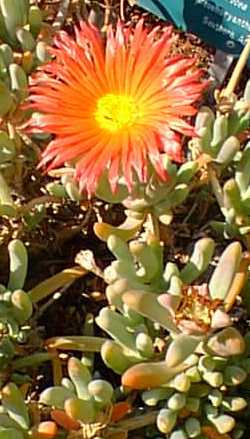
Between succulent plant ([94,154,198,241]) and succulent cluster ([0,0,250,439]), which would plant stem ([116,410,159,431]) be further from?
succulent plant ([94,154,198,241])

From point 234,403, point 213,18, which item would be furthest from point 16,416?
point 213,18

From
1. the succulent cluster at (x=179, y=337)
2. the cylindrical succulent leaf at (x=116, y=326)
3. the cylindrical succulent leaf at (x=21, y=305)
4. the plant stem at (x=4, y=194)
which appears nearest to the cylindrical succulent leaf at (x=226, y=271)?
the succulent cluster at (x=179, y=337)

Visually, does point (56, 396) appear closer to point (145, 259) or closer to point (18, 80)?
point (145, 259)

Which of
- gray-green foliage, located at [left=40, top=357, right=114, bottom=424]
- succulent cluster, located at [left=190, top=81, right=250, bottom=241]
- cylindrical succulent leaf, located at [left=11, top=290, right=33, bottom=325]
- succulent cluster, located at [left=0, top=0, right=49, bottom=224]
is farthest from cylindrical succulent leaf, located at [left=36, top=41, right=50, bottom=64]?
gray-green foliage, located at [left=40, top=357, right=114, bottom=424]

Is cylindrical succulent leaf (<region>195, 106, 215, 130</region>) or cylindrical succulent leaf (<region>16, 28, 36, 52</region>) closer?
cylindrical succulent leaf (<region>195, 106, 215, 130</region>)

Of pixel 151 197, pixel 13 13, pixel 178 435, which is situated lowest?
pixel 178 435

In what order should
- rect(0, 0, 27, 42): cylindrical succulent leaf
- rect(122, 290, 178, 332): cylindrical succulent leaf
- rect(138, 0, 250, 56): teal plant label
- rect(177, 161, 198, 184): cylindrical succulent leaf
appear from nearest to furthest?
rect(122, 290, 178, 332): cylindrical succulent leaf < rect(177, 161, 198, 184): cylindrical succulent leaf < rect(0, 0, 27, 42): cylindrical succulent leaf < rect(138, 0, 250, 56): teal plant label
